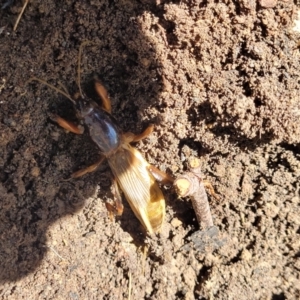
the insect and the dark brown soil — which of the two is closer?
the dark brown soil

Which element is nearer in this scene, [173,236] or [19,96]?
[19,96]

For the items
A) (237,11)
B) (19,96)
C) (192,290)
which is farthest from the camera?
(192,290)

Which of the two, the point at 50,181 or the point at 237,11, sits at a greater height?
the point at 237,11

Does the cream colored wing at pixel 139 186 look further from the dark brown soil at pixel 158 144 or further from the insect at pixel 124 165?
the dark brown soil at pixel 158 144

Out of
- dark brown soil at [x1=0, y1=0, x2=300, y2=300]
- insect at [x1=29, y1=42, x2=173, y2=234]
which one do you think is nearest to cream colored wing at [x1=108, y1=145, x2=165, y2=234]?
insect at [x1=29, y1=42, x2=173, y2=234]

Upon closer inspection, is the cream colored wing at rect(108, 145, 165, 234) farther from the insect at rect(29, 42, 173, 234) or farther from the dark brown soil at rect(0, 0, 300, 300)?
the dark brown soil at rect(0, 0, 300, 300)

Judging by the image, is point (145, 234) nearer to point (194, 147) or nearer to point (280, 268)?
point (194, 147)

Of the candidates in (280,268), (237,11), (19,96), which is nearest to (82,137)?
(19,96)
